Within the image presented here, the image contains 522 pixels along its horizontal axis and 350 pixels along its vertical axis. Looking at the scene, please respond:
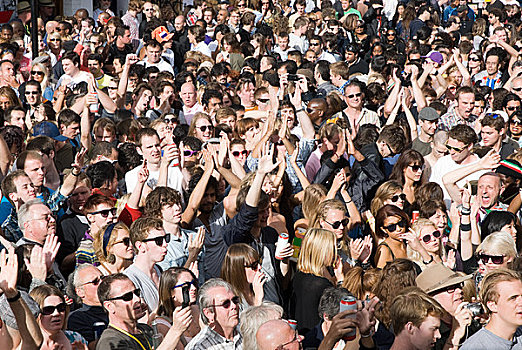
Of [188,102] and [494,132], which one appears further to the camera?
[188,102]

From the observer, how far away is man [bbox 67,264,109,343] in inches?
226

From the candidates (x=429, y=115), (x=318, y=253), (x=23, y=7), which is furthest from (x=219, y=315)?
(x=23, y=7)

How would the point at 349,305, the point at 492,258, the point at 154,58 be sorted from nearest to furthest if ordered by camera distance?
the point at 349,305 → the point at 492,258 → the point at 154,58

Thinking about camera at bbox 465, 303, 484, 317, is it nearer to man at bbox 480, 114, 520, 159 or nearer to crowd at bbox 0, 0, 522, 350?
crowd at bbox 0, 0, 522, 350

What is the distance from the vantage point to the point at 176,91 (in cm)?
1165

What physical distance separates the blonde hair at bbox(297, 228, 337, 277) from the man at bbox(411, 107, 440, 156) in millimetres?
3618

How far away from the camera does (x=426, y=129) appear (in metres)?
9.74

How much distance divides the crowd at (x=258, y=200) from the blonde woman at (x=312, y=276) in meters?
0.01

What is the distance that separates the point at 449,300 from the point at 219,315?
160 cm

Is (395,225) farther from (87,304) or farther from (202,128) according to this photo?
(202,128)

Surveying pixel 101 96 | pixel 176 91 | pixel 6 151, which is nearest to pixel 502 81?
pixel 176 91

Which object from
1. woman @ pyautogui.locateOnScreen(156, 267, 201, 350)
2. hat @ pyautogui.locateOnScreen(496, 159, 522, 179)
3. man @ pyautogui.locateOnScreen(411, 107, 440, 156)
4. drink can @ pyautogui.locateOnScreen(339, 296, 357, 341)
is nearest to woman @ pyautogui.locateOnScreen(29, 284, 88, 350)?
woman @ pyautogui.locateOnScreen(156, 267, 201, 350)

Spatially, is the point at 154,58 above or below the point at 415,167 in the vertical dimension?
below

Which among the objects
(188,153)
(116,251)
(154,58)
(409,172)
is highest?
(116,251)
